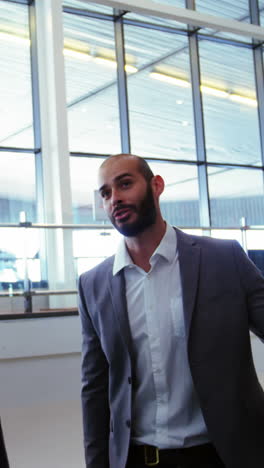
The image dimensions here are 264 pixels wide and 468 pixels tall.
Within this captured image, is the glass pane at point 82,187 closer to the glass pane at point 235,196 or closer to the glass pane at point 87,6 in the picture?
the glass pane at point 235,196

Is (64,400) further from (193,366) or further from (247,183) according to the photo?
(247,183)

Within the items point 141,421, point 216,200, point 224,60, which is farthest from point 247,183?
point 141,421

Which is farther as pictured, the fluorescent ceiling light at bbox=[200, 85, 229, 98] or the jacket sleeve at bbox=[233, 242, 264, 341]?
the fluorescent ceiling light at bbox=[200, 85, 229, 98]

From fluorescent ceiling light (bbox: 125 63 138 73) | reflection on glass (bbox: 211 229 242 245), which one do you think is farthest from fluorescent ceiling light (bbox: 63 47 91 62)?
reflection on glass (bbox: 211 229 242 245)

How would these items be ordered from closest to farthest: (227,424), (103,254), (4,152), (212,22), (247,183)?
(227,424) < (103,254) < (4,152) < (212,22) < (247,183)

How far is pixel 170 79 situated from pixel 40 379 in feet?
24.6

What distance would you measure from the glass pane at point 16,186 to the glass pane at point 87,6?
2.78 meters

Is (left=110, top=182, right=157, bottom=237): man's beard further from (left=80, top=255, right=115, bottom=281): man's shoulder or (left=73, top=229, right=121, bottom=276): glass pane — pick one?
(left=73, top=229, right=121, bottom=276): glass pane

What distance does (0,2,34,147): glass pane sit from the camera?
10125 millimetres

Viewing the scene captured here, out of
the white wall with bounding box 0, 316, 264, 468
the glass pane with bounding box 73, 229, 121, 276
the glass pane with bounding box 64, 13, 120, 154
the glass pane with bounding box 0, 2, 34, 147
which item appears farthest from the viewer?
the glass pane with bounding box 64, 13, 120, 154

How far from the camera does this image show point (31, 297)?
6000 millimetres

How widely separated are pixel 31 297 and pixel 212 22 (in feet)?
24.0

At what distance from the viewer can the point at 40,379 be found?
5.61m

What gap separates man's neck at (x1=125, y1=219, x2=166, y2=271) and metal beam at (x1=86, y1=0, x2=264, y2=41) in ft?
29.0
